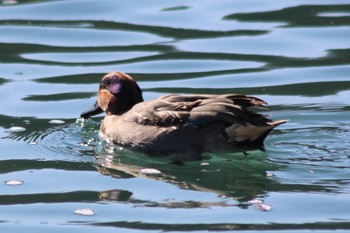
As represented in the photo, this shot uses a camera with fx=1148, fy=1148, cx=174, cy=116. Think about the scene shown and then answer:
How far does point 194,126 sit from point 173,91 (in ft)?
8.52

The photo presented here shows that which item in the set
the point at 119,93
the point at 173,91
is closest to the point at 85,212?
the point at 119,93

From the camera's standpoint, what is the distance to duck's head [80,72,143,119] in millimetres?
11453

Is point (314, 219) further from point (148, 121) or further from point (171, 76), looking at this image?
point (171, 76)

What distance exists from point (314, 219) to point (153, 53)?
635cm

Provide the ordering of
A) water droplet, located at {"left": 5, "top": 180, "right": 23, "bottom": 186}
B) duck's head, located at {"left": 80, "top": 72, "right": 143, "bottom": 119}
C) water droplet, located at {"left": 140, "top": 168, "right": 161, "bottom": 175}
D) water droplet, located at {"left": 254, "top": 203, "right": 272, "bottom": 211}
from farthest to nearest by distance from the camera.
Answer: duck's head, located at {"left": 80, "top": 72, "right": 143, "bottom": 119} < water droplet, located at {"left": 140, "top": 168, "right": 161, "bottom": 175} < water droplet, located at {"left": 5, "top": 180, "right": 23, "bottom": 186} < water droplet, located at {"left": 254, "top": 203, "right": 272, "bottom": 211}

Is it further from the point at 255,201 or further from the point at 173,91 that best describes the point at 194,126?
the point at 173,91

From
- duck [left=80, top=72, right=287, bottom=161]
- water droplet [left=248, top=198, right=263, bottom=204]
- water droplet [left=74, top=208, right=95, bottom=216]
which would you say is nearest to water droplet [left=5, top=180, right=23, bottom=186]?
water droplet [left=74, top=208, right=95, bottom=216]

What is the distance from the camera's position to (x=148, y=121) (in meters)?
10.6

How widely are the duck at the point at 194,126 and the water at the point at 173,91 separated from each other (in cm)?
14

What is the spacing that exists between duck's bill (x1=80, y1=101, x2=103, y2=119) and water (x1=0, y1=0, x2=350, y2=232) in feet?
0.44

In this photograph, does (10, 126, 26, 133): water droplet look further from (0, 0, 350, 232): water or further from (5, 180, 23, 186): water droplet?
(5, 180, 23, 186): water droplet

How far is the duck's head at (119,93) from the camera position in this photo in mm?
11453

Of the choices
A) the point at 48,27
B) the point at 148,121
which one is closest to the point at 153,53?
the point at 48,27

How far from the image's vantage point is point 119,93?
450 inches
